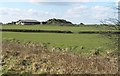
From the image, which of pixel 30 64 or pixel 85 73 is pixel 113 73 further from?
pixel 30 64

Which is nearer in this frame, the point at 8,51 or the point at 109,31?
the point at 109,31

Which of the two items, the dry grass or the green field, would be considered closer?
the green field

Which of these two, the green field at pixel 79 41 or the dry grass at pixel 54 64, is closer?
the green field at pixel 79 41

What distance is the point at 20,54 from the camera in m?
21.0

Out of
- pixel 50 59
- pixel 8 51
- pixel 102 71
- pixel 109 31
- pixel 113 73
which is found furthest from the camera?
pixel 8 51

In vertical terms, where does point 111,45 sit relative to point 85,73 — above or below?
above

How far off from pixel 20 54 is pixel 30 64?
277cm

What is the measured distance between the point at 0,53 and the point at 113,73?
10.8 meters

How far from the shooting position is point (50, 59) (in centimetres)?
1816

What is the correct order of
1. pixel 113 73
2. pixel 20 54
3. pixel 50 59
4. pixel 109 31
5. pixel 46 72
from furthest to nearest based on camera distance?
pixel 20 54
pixel 50 59
pixel 46 72
pixel 113 73
pixel 109 31

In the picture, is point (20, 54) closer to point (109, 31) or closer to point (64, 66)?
point (64, 66)

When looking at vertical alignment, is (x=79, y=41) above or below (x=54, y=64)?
below

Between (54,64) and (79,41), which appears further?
(79,41)

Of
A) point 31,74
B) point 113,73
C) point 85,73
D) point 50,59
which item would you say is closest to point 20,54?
point 50,59
